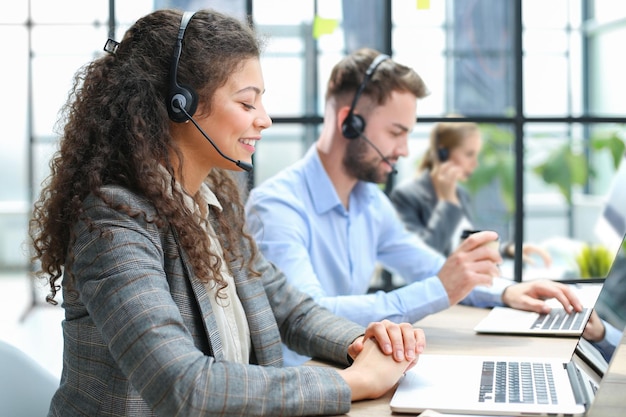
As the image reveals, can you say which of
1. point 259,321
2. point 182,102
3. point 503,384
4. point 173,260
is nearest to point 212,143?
point 182,102

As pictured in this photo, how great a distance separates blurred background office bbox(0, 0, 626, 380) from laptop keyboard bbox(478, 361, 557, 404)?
74 centimetres

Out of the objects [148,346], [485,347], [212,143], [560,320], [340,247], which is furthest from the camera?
[340,247]

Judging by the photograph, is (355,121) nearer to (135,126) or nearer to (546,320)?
(546,320)

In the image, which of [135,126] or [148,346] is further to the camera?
[135,126]

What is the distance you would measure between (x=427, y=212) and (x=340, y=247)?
1268mm

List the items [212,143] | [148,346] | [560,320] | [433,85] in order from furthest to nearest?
[433,85] → [560,320] → [212,143] → [148,346]

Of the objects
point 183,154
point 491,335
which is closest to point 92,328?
point 183,154

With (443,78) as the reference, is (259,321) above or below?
below

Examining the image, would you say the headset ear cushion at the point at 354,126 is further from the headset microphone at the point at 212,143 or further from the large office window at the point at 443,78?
the headset microphone at the point at 212,143

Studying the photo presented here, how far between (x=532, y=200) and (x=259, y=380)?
5.58 m

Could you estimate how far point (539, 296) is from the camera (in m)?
1.92

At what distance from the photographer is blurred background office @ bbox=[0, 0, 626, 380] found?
291 centimetres

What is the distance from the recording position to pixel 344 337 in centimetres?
143

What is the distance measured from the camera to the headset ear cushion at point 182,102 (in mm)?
1316
